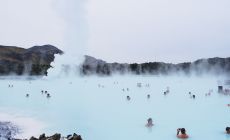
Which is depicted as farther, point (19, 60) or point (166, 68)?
point (19, 60)

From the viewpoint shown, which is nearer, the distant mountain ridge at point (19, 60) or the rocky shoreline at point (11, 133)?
the rocky shoreline at point (11, 133)

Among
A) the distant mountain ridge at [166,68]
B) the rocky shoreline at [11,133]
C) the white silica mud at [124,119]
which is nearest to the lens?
the rocky shoreline at [11,133]

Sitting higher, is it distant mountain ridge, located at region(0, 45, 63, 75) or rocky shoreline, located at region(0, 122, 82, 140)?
distant mountain ridge, located at region(0, 45, 63, 75)

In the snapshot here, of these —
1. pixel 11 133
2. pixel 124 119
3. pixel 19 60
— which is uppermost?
pixel 19 60

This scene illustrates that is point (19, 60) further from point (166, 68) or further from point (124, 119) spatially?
point (124, 119)

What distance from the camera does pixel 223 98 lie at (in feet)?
98.9

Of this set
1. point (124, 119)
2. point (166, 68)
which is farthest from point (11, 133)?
point (166, 68)

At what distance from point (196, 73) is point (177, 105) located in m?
59.0

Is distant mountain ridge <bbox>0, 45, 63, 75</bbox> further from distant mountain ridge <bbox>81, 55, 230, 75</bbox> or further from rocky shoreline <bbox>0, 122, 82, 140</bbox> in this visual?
rocky shoreline <bbox>0, 122, 82, 140</bbox>

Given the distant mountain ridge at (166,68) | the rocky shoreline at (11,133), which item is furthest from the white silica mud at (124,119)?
the distant mountain ridge at (166,68)

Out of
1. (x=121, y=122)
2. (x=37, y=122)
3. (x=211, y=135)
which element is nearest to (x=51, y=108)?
(x=37, y=122)

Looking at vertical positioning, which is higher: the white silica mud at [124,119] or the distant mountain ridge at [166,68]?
the distant mountain ridge at [166,68]

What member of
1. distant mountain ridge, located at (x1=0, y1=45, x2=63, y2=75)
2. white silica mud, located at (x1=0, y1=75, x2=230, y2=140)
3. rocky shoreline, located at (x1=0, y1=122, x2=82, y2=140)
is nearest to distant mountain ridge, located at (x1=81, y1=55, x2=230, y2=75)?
distant mountain ridge, located at (x1=0, y1=45, x2=63, y2=75)

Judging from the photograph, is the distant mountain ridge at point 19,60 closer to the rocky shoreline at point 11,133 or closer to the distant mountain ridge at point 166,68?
the distant mountain ridge at point 166,68
